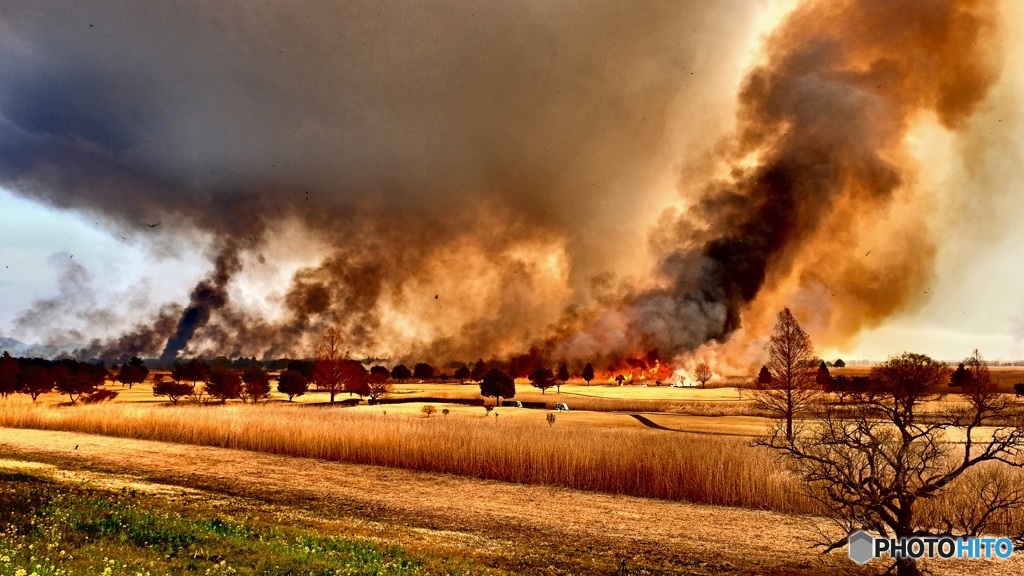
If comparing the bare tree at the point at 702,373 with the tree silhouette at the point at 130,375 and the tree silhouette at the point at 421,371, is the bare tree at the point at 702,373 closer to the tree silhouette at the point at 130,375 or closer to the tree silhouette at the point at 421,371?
the tree silhouette at the point at 421,371

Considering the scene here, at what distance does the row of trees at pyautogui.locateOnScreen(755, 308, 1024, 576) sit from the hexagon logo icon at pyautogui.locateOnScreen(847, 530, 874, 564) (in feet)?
1.11

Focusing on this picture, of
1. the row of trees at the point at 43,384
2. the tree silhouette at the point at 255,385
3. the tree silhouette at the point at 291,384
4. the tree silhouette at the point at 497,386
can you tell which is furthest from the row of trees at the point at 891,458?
the row of trees at the point at 43,384

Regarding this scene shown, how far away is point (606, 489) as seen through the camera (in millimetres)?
29422

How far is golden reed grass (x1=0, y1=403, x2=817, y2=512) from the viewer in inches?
1089

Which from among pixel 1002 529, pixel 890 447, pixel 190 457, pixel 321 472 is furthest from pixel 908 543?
pixel 190 457

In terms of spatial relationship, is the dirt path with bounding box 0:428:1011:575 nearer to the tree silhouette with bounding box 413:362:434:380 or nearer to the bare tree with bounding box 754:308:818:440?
the bare tree with bounding box 754:308:818:440

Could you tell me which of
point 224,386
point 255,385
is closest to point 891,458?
point 224,386

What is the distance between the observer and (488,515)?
22.4 metres

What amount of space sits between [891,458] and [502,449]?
23132 mm

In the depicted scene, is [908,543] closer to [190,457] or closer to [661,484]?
[661,484]

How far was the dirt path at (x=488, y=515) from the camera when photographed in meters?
16.2

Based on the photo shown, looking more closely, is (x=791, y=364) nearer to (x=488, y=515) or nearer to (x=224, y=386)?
(x=488, y=515)

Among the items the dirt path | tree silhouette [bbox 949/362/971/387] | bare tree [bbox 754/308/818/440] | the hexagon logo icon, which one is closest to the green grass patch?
the dirt path

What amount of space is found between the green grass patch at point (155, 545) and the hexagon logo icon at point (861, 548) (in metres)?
10.6
